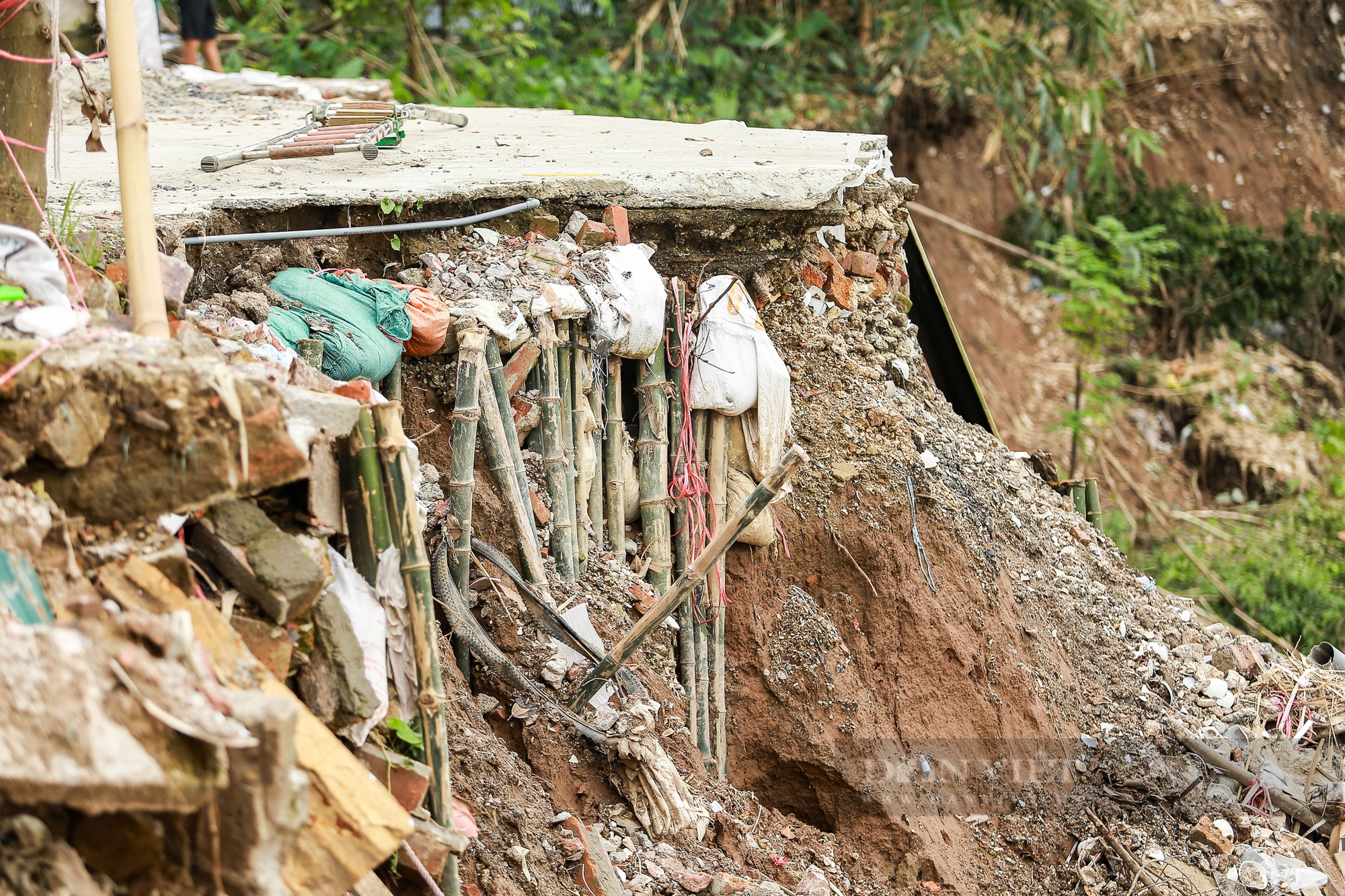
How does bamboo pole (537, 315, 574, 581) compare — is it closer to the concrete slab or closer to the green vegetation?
the concrete slab

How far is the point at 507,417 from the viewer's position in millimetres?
3266

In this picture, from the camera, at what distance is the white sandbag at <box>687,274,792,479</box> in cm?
409

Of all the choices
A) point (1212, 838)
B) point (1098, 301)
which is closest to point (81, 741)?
point (1212, 838)

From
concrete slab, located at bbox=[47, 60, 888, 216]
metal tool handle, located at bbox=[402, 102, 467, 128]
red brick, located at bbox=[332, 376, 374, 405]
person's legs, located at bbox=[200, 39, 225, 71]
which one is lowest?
red brick, located at bbox=[332, 376, 374, 405]

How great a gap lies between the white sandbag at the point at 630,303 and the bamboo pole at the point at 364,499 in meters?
1.54

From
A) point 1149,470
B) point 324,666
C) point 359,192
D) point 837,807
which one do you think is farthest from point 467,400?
point 1149,470

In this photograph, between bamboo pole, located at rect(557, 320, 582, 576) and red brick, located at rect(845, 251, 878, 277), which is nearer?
bamboo pole, located at rect(557, 320, 582, 576)

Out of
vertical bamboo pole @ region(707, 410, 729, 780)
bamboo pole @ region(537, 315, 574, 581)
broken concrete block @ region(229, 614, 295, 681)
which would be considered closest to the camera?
broken concrete block @ region(229, 614, 295, 681)

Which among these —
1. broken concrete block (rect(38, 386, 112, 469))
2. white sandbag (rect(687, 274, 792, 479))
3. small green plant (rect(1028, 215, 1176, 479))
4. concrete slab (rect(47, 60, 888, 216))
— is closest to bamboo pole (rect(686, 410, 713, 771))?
white sandbag (rect(687, 274, 792, 479))

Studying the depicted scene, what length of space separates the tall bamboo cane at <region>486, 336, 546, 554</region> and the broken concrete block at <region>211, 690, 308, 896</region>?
5.89 ft

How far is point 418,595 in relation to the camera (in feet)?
7.52

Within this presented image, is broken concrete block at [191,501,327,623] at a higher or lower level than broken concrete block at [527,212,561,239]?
lower

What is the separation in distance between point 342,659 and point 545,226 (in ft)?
6.85

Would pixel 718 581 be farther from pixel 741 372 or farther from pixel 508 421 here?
pixel 508 421
